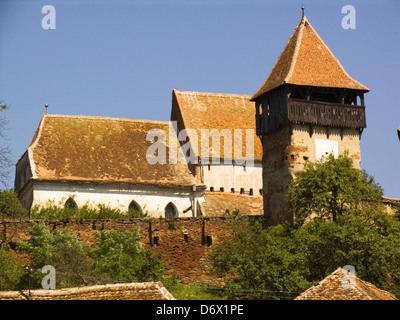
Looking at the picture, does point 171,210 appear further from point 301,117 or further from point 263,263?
point 263,263

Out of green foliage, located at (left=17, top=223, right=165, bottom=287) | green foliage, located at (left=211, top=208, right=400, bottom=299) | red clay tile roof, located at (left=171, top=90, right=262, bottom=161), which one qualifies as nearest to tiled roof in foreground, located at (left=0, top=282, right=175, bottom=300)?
green foliage, located at (left=17, top=223, right=165, bottom=287)

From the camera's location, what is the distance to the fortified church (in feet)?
182

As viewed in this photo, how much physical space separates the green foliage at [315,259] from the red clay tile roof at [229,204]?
10.2m

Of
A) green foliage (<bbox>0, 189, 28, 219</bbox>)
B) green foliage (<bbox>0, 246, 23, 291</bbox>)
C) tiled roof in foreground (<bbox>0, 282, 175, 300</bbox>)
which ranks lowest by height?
tiled roof in foreground (<bbox>0, 282, 175, 300</bbox>)

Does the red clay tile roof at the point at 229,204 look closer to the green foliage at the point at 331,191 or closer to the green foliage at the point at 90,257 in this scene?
the green foliage at the point at 331,191

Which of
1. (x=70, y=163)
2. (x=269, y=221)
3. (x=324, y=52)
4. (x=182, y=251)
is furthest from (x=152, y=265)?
(x=324, y=52)

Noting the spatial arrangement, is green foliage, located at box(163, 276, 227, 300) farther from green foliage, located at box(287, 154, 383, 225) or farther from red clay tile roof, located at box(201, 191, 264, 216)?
red clay tile roof, located at box(201, 191, 264, 216)

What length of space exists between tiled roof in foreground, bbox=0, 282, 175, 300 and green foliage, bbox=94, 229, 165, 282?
1565cm

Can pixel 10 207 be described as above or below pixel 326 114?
below

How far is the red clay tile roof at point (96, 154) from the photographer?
59.3 meters

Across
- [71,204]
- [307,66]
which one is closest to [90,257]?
[71,204]

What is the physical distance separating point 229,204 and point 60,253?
14.8 m

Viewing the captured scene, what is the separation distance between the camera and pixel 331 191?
51781 mm

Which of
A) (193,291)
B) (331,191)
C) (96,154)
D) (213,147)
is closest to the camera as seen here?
(193,291)
